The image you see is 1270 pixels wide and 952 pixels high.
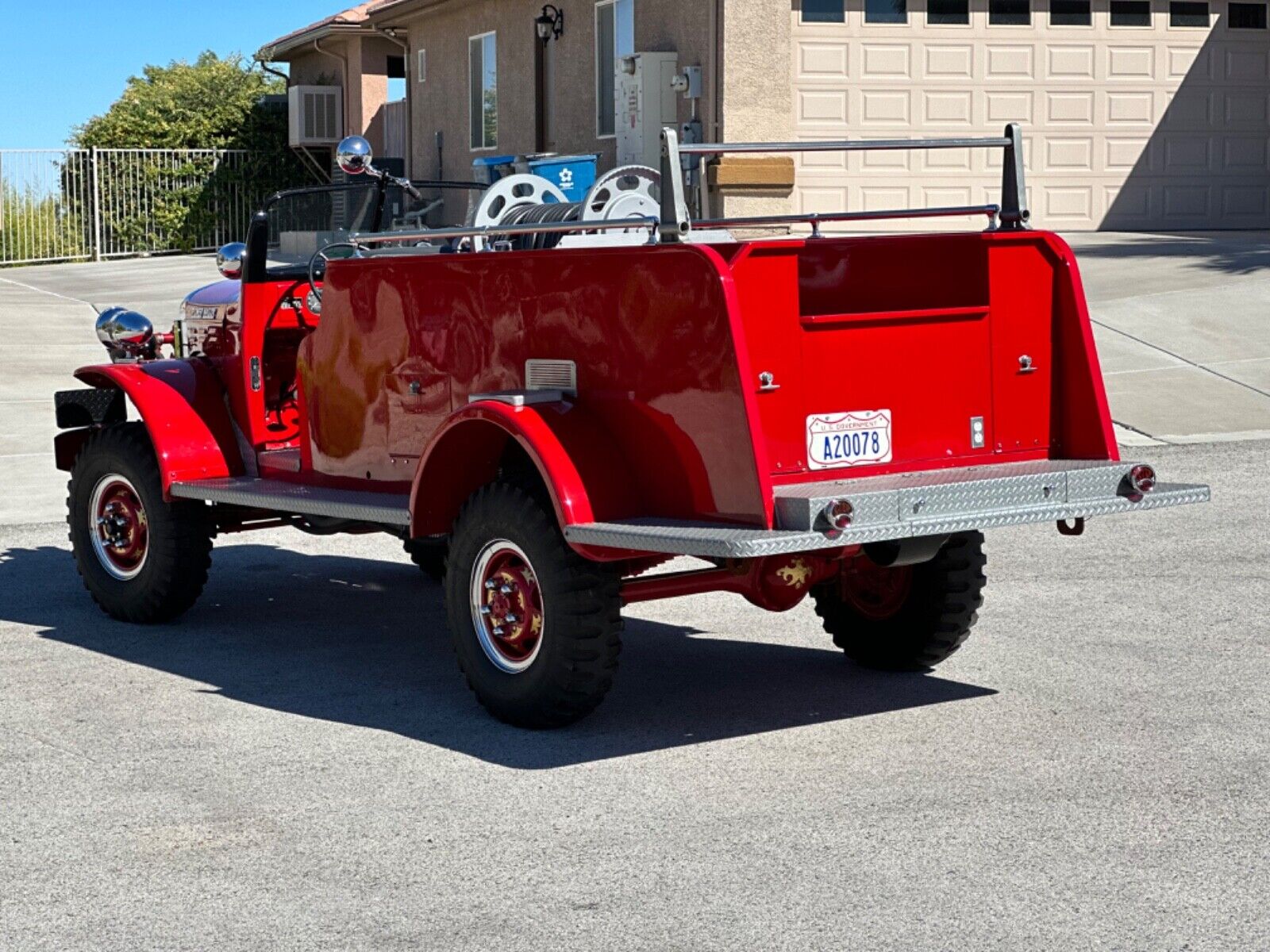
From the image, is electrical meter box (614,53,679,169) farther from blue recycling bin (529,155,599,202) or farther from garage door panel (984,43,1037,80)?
garage door panel (984,43,1037,80)

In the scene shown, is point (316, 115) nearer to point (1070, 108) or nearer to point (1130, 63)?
point (1070, 108)

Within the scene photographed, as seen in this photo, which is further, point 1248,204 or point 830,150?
point 1248,204

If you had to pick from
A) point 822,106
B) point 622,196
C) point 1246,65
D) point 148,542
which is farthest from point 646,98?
point 622,196

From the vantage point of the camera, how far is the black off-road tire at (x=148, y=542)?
790 cm

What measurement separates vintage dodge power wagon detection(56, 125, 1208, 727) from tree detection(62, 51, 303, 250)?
2534cm

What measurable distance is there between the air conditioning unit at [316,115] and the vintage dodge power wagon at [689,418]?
25413mm

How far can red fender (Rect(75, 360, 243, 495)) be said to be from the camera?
25.6 feet

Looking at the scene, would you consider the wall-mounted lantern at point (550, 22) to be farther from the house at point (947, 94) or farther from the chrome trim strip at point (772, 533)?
the chrome trim strip at point (772, 533)

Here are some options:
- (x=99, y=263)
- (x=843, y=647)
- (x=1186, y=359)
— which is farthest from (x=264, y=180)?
(x=843, y=647)

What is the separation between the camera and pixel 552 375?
623 cm

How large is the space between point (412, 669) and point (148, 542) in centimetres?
144

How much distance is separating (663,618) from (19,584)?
10.4 feet

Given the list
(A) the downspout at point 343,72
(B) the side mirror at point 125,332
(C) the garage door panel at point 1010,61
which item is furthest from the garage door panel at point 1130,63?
(B) the side mirror at point 125,332

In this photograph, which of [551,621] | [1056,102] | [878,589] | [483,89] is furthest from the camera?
[483,89]
